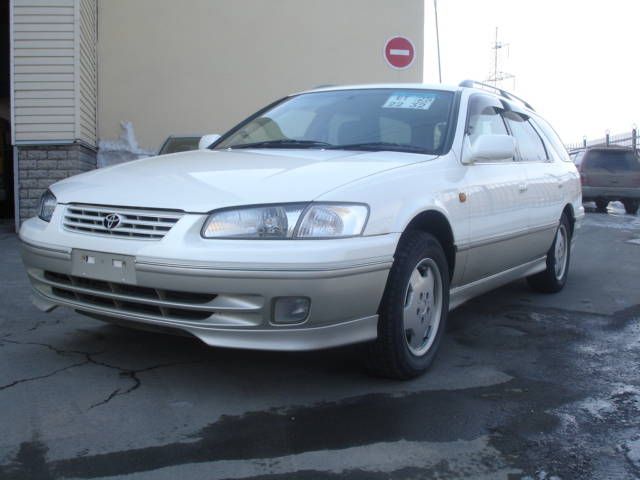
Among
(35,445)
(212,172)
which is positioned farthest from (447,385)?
(35,445)

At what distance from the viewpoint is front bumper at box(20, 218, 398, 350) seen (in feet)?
9.99

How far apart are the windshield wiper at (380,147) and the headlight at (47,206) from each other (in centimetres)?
156

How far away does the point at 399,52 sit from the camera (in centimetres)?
1265

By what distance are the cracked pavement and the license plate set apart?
1.85 feet

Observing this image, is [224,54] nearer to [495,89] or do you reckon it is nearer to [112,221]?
[495,89]

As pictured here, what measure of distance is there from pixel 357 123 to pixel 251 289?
1790mm

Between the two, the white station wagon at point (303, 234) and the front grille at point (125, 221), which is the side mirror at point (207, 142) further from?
the front grille at point (125, 221)

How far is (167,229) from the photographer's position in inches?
126

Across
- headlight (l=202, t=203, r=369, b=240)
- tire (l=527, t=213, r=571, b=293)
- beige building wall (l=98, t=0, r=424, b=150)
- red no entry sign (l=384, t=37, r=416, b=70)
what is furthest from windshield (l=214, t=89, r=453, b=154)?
beige building wall (l=98, t=0, r=424, b=150)

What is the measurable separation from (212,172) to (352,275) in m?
0.96

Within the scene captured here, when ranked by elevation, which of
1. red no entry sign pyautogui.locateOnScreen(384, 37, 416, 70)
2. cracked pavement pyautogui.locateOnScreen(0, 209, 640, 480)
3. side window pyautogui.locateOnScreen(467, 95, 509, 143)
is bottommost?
cracked pavement pyautogui.locateOnScreen(0, 209, 640, 480)

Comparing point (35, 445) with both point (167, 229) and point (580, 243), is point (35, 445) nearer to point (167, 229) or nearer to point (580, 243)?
point (167, 229)

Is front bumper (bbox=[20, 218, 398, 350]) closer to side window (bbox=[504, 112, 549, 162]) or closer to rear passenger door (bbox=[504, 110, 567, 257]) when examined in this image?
rear passenger door (bbox=[504, 110, 567, 257])

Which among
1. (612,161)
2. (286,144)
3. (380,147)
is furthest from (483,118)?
(612,161)
